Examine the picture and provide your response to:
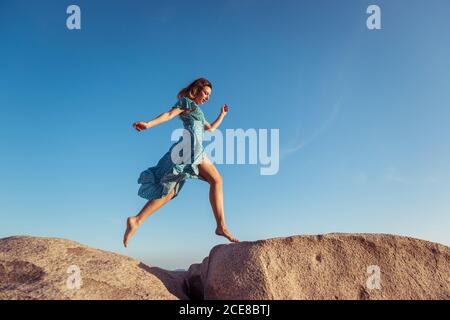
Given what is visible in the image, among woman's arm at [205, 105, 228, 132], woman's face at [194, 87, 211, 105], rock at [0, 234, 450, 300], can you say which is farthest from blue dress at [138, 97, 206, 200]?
rock at [0, 234, 450, 300]

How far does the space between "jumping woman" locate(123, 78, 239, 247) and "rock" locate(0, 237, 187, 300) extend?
2.94ft

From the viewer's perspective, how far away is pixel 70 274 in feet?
13.2

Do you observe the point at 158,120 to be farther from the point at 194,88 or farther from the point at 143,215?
the point at 143,215

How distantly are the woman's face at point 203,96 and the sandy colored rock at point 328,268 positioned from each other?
2133mm

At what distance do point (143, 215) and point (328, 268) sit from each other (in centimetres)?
236

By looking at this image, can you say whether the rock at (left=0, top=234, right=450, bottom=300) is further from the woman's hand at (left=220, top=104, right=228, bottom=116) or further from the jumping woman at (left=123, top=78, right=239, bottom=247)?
the woman's hand at (left=220, top=104, right=228, bottom=116)

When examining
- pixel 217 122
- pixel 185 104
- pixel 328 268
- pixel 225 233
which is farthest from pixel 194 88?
pixel 328 268

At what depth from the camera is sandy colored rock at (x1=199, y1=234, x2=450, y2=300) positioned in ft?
14.0

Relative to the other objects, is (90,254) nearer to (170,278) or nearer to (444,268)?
(170,278)

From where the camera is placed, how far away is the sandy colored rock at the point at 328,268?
4.28 meters

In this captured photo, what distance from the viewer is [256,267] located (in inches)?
169

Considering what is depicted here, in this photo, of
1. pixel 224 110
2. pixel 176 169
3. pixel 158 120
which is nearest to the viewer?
pixel 158 120

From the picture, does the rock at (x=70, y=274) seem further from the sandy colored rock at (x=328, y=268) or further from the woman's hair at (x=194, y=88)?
the woman's hair at (x=194, y=88)
